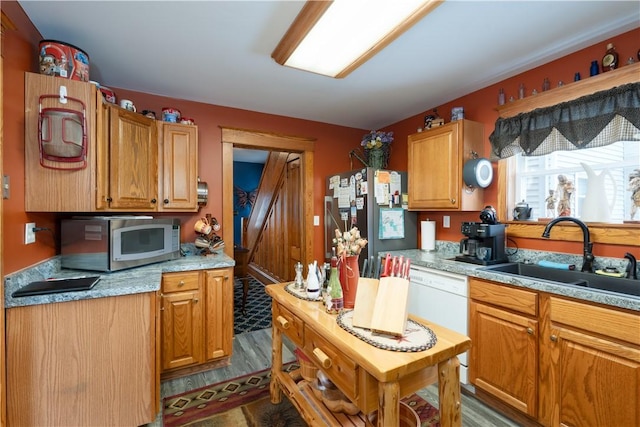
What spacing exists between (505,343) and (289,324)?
1410 mm

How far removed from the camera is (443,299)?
2248 mm

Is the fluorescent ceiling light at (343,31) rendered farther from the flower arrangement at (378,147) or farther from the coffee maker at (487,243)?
the coffee maker at (487,243)

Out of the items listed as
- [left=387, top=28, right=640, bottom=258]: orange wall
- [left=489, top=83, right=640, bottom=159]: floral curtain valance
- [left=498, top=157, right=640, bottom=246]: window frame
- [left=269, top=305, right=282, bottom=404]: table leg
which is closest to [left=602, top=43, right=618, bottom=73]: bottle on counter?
[left=387, top=28, right=640, bottom=258]: orange wall

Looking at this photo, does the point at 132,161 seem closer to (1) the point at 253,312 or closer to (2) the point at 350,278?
(2) the point at 350,278

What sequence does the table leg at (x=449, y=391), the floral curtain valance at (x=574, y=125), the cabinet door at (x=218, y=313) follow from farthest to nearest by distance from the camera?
1. the cabinet door at (x=218, y=313)
2. the floral curtain valance at (x=574, y=125)
3. the table leg at (x=449, y=391)

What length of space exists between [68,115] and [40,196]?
20.5 inches

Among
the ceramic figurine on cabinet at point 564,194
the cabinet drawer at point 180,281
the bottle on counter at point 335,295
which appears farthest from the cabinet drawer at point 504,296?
the cabinet drawer at point 180,281

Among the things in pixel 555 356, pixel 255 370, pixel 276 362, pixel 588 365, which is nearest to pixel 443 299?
pixel 555 356

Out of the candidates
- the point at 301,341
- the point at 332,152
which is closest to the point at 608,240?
the point at 301,341

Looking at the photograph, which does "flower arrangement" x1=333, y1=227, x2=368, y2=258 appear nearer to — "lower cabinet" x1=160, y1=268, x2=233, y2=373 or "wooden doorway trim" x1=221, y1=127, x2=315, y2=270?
"lower cabinet" x1=160, y1=268, x2=233, y2=373

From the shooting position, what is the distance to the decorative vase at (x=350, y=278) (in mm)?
1450

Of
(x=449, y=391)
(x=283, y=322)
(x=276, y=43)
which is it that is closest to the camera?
(x=449, y=391)

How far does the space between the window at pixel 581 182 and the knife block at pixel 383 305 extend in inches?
68.5

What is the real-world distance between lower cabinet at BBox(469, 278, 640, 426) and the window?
82 cm
